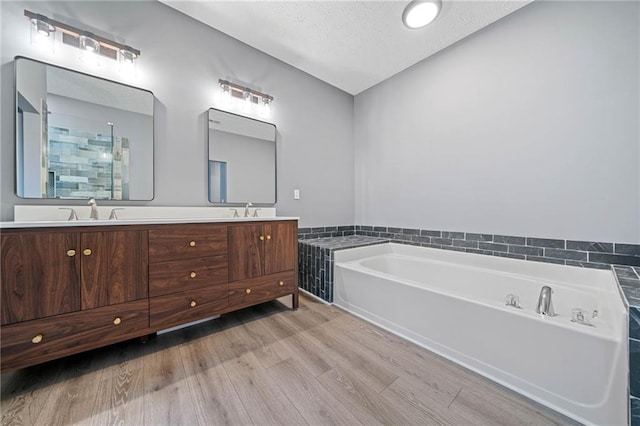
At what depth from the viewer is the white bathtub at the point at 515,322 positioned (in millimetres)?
996

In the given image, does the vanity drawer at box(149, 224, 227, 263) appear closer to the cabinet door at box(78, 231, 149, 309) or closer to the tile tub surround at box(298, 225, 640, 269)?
the cabinet door at box(78, 231, 149, 309)

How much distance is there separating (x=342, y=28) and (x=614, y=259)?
2687 mm

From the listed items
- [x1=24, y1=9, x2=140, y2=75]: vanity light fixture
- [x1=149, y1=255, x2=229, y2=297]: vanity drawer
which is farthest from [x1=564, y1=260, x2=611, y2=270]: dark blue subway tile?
[x1=24, y1=9, x2=140, y2=75]: vanity light fixture

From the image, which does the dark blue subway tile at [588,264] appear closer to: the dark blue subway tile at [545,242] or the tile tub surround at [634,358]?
the dark blue subway tile at [545,242]

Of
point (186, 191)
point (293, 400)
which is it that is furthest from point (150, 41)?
point (293, 400)

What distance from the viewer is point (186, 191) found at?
1.97 m

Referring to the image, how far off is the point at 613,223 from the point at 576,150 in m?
0.55

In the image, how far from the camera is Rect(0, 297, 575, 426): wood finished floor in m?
1.01

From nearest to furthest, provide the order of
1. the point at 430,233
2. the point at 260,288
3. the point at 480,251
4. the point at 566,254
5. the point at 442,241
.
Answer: the point at 566,254 < the point at 260,288 < the point at 480,251 < the point at 442,241 < the point at 430,233

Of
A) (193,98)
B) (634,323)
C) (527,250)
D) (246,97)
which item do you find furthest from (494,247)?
(193,98)

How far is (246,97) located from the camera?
2.29 m

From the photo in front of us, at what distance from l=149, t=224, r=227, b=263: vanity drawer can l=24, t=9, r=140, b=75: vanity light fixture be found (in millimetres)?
1301

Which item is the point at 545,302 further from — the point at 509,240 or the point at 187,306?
the point at 187,306

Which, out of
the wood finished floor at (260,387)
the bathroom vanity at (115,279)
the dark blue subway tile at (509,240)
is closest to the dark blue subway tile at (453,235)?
the dark blue subway tile at (509,240)
